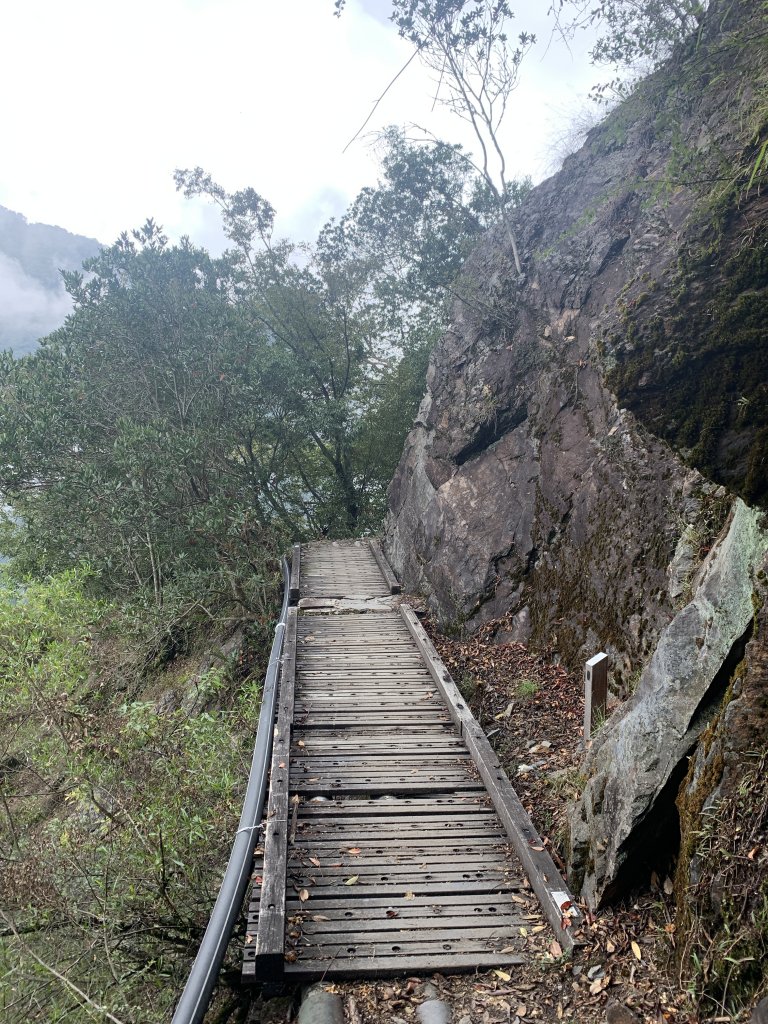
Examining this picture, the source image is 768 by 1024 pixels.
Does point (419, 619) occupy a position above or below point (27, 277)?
below

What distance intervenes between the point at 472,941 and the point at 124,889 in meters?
2.93

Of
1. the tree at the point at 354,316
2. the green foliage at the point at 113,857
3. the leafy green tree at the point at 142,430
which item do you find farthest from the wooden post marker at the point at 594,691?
the tree at the point at 354,316

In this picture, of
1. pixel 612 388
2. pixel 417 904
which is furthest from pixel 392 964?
pixel 612 388

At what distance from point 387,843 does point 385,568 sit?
31.4ft

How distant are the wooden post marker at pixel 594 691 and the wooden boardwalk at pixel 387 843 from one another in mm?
869

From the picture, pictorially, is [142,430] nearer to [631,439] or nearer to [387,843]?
[631,439]

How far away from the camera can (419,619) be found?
36.1ft

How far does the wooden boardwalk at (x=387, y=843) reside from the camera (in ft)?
12.7

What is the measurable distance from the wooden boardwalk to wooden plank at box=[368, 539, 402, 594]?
460cm

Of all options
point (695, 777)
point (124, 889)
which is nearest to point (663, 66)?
point (695, 777)

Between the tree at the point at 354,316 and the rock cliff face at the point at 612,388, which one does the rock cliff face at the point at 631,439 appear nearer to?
the rock cliff face at the point at 612,388

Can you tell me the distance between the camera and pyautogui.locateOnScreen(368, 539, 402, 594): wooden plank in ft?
42.8

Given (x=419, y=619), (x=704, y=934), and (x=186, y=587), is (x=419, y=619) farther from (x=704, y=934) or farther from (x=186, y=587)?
(x=704, y=934)

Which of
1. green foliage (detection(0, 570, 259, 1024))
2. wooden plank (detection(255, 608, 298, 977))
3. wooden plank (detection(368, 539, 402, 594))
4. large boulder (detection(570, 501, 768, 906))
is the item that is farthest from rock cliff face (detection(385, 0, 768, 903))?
green foliage (detection(0, 570, 259, 1024))
